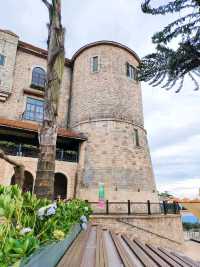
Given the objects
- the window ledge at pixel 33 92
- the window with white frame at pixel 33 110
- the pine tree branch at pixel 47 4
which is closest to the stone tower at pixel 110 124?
the window with white frame at pixel 33 110

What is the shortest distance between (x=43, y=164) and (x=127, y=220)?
953 cm

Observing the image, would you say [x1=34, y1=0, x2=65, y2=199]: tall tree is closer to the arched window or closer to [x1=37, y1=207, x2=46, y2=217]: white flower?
[x1=37, y1=207, x2=46, y2=217]: white flower

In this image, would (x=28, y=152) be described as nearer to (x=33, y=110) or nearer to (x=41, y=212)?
(x=33, y=110)

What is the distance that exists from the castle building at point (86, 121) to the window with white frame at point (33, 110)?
91 millimetres

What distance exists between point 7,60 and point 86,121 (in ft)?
28.9

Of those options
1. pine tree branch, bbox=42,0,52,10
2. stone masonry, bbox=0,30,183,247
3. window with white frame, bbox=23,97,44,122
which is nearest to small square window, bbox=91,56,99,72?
stone masonry, bbox=0,30,183,247

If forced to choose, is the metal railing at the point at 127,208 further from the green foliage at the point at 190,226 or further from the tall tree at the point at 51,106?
the green foliage at the point at 190,226

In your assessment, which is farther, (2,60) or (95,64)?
(95,64)

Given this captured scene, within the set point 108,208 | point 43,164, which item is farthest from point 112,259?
point 108,208

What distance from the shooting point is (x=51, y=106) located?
5.59 metres

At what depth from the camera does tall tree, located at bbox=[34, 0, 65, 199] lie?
505 cm

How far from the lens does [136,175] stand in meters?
16.8

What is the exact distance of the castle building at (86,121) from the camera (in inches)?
628

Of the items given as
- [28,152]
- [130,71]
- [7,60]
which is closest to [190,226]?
[130,71]
